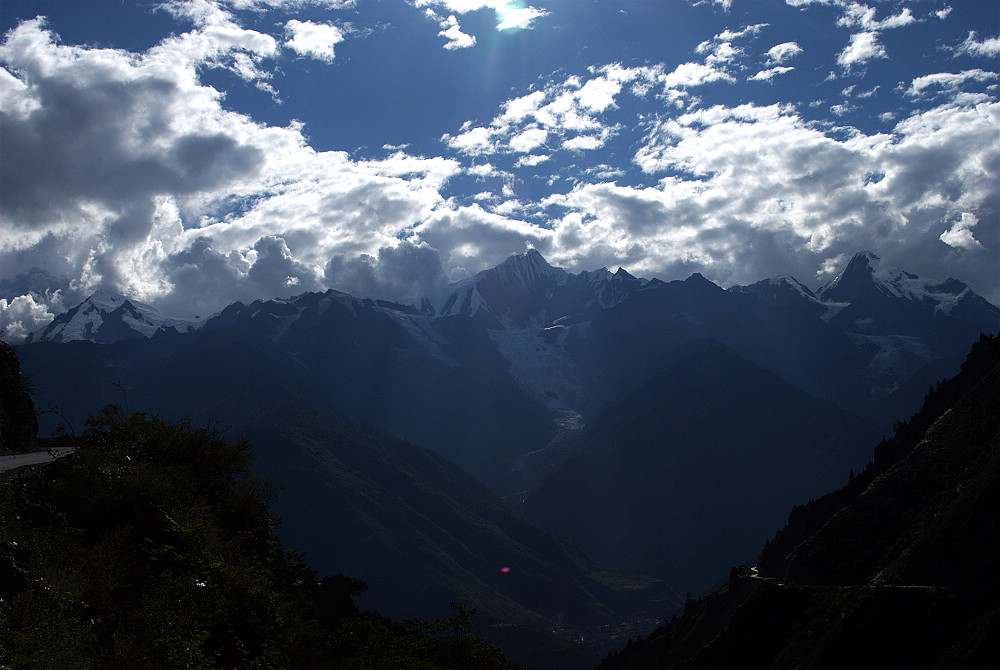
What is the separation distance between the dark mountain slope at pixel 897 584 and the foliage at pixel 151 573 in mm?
27530

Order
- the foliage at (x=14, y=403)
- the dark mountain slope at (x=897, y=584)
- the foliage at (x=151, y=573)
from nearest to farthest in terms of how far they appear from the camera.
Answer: the foliage at (x=151, y=573), the foliage at (x=14, y=403), the dark mountain slope at (x=897, y=584)

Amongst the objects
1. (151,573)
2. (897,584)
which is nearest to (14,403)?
(151,573)

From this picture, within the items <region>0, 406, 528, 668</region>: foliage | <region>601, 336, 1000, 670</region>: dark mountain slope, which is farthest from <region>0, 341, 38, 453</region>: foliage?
<region>601, 336, 1000, 670</region>: dark mountain slope

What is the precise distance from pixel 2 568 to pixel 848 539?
2557 inches

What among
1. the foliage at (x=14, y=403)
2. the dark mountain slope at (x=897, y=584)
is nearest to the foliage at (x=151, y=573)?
the foliage at (x=14, y=403)

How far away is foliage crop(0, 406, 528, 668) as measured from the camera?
1744cm

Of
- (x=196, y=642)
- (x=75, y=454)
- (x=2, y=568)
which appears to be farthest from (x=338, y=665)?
(x=2, y=568)

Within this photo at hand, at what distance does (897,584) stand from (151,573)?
165ft

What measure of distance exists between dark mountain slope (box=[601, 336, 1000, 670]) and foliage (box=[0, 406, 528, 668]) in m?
27.5

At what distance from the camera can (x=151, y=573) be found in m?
21.3

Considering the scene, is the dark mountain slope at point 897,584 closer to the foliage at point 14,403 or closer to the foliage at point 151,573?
the foliage at point 151,573

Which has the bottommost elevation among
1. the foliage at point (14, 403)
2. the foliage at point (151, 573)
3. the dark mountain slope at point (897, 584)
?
the dark mountain slope at point (897, 584)

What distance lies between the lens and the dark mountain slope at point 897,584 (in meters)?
43.8

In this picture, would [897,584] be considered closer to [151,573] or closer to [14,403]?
[151,573]
